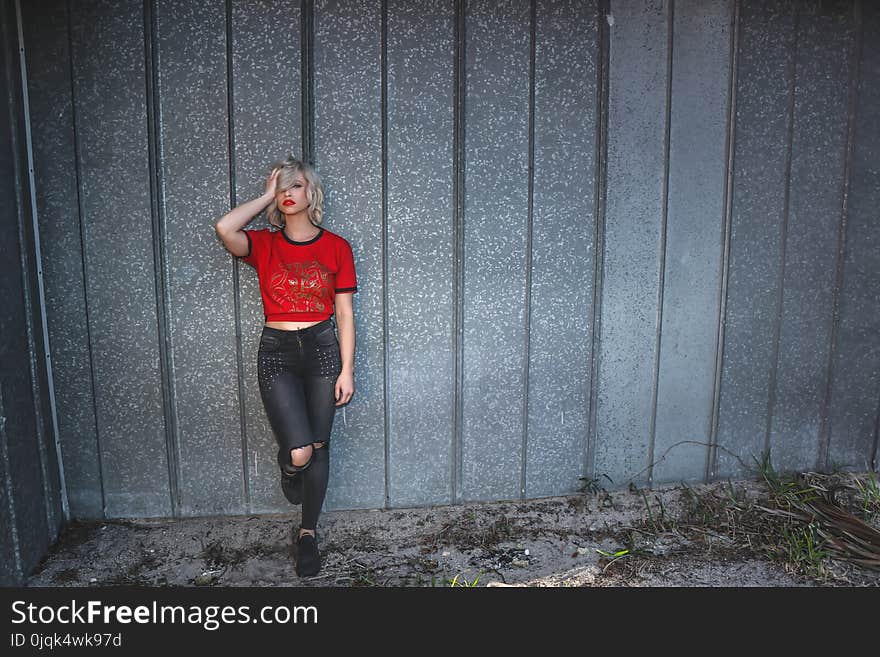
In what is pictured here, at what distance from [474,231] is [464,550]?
1630 millimetres

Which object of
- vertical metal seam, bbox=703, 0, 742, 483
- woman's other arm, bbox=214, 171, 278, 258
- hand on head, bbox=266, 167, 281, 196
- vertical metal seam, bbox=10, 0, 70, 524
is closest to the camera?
woman's other arm, bbox=214, 171, 278, 258

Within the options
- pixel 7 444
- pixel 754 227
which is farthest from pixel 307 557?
pixel 754 227

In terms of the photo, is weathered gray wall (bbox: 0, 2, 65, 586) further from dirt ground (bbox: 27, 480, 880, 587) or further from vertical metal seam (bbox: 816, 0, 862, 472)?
vertical metal seam (bbox: 816, 0, 862, 472)

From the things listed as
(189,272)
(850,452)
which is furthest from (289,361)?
(850,452)

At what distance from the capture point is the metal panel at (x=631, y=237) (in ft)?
13.0

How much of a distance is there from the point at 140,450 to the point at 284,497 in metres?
0.78

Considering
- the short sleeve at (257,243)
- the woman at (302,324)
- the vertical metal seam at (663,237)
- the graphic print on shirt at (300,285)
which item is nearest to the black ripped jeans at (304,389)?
the woman at (302,324)

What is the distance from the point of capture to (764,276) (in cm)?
425

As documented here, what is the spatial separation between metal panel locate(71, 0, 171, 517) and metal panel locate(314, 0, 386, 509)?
0.88m

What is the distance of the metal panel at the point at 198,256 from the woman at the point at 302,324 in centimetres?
36

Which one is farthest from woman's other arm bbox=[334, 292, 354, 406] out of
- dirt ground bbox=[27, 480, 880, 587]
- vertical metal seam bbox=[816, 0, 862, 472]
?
vertical metal seam bbox=[816, 0, 862, 472]

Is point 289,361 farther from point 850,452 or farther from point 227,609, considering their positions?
point 850,452

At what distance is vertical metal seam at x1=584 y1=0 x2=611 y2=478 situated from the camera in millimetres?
3941

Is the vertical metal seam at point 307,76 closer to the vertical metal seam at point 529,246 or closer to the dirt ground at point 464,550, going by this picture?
the vertical metal seam at point 529,246
